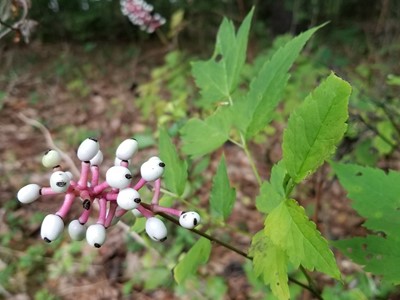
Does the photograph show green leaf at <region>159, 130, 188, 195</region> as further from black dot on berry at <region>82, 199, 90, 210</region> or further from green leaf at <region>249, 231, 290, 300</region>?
black dot on berry at <region>82, 199, 90, 210</region>

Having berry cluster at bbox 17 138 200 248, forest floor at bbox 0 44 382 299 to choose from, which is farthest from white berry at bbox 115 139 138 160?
forest floor at bbox 0 44 382 299

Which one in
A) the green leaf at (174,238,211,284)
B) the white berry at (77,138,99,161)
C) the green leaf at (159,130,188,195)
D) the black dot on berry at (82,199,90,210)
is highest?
the white berry at (77,138,99,161)

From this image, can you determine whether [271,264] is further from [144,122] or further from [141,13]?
[144,122]

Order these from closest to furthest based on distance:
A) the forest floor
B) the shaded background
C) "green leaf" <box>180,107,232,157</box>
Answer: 1. "green leaf" <box>180,107,232,157</box>
2. the shaded background
3. the forest floor

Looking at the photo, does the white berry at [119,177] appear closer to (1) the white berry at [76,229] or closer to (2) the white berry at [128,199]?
(2) the white berry at [128,199]

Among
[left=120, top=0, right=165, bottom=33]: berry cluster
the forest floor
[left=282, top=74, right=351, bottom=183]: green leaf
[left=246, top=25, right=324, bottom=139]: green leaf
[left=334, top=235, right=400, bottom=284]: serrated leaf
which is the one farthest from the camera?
the forest floor

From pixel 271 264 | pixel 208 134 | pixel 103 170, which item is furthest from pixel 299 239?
pixel 103 170
